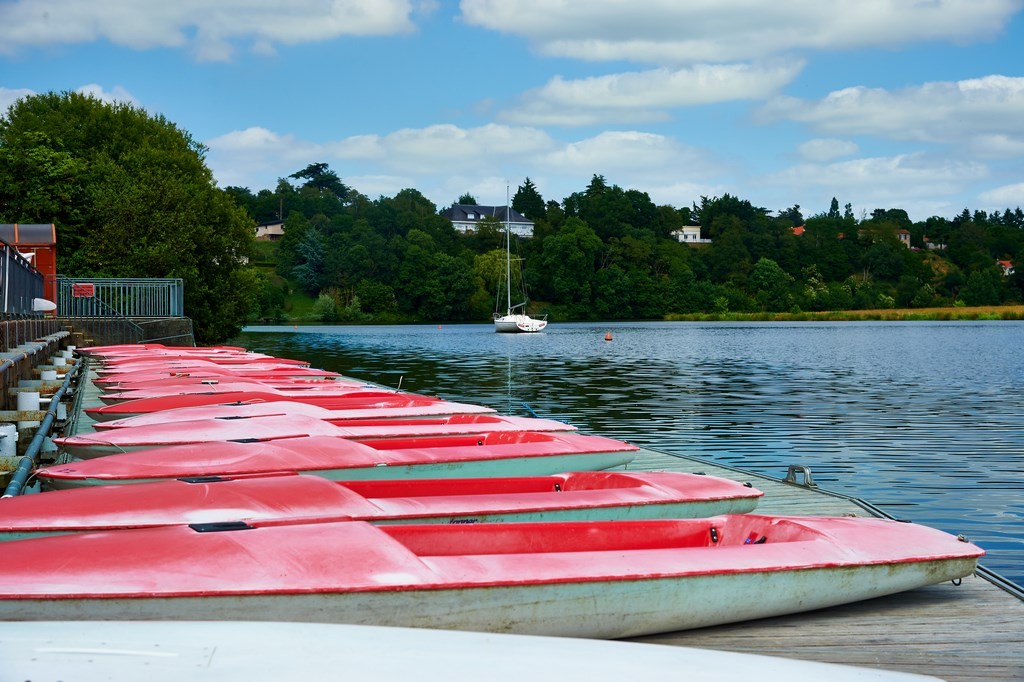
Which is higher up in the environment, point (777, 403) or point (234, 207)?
point (234, 207)

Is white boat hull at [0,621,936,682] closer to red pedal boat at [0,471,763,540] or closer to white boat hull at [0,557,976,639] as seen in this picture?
white boat hull at [0,557,976,639]

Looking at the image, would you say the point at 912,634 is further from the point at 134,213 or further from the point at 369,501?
the point at 134,213

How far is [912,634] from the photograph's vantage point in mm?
4203

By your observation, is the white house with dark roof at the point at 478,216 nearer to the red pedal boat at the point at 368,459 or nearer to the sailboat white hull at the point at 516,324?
the sailboat white hull at the point at 516,324

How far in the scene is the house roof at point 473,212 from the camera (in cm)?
14288

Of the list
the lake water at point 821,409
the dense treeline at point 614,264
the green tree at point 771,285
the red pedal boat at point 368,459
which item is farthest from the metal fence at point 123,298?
the green tree at point 771,285

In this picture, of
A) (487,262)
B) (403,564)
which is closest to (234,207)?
(403,564)

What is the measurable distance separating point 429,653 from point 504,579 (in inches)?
43.7

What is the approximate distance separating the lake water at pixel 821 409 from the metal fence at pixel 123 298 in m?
5.23

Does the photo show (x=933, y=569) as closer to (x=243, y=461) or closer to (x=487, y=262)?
(x=243, y=461)

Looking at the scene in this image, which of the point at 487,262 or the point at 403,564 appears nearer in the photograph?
the point at 403,564

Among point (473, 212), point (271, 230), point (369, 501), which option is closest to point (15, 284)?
point (369, 501)

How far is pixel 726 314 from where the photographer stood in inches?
4203

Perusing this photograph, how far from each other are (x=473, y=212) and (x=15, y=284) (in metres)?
135
